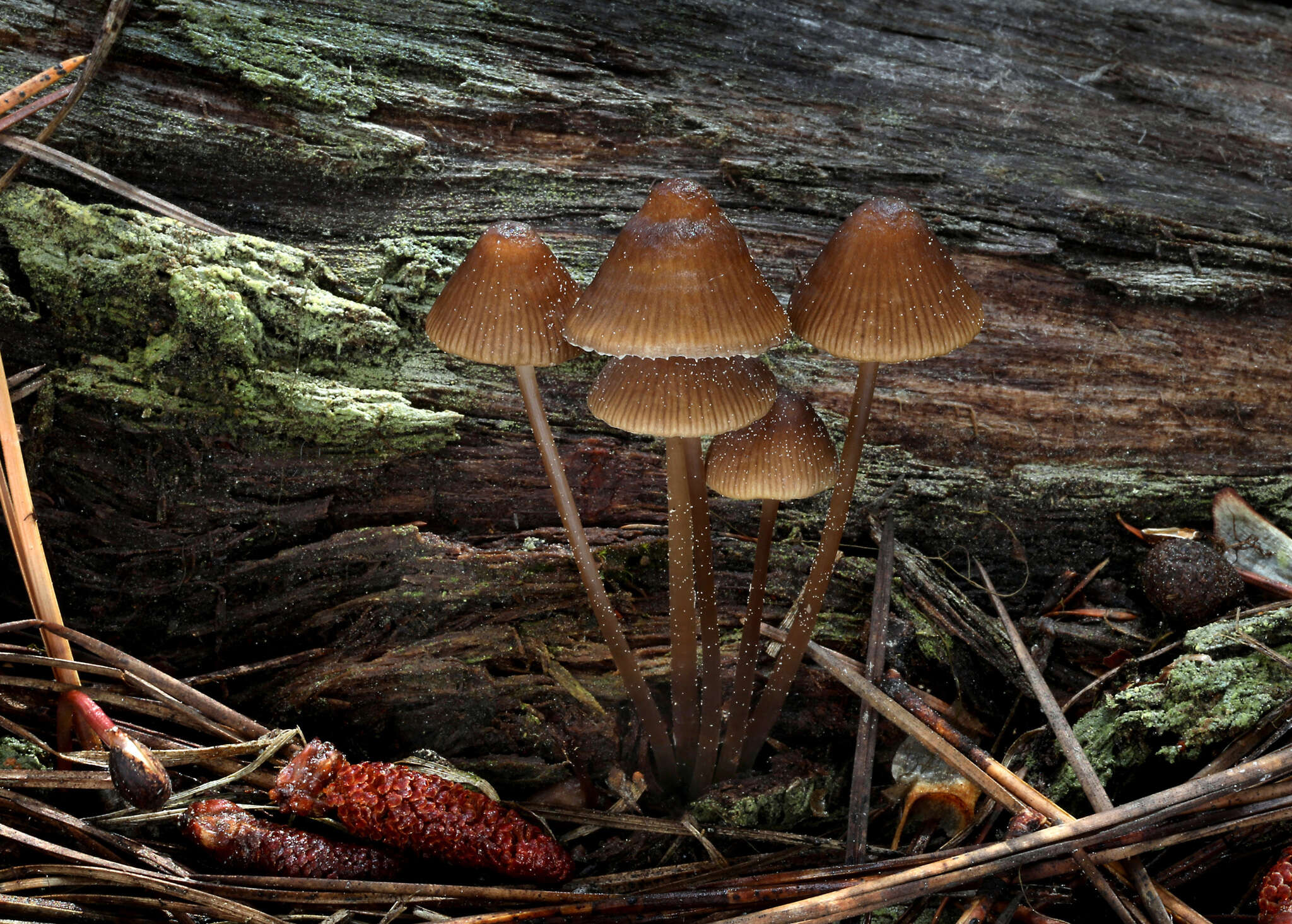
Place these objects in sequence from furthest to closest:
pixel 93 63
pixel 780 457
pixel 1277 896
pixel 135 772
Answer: pixel 93 63 < pixel 780 457 < pixel 135 772 < pixel 1277 896

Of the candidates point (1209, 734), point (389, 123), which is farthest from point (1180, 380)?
point (389, 123)

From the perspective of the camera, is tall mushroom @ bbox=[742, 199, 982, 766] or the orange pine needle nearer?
tall mushroom @ bbox=[742, 199, 982, 766]

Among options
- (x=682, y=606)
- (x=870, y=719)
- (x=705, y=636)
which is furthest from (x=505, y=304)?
(x=870, y=719)

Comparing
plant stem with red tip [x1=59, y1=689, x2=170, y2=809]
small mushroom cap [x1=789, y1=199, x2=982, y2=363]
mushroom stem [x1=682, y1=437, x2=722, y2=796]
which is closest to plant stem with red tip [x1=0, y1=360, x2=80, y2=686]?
plant stem with red tip [x1=59, y1=689, x2=170, y2=809]

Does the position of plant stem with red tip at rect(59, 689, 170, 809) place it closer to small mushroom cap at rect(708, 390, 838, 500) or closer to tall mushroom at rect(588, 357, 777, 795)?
tall mushroom at rect(588, 357, 777, 795)

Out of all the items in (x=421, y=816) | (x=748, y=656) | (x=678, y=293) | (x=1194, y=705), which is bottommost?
(x=421, y=816)

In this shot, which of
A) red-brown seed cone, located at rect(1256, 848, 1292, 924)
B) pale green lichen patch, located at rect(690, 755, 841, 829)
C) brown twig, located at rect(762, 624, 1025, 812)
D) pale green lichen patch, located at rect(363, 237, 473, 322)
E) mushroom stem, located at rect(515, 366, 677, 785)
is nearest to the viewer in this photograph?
red-brown seed cone, located at rect(1256, 848, 1292, 924)

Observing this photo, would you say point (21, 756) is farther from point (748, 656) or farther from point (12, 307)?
point (748, 656)
